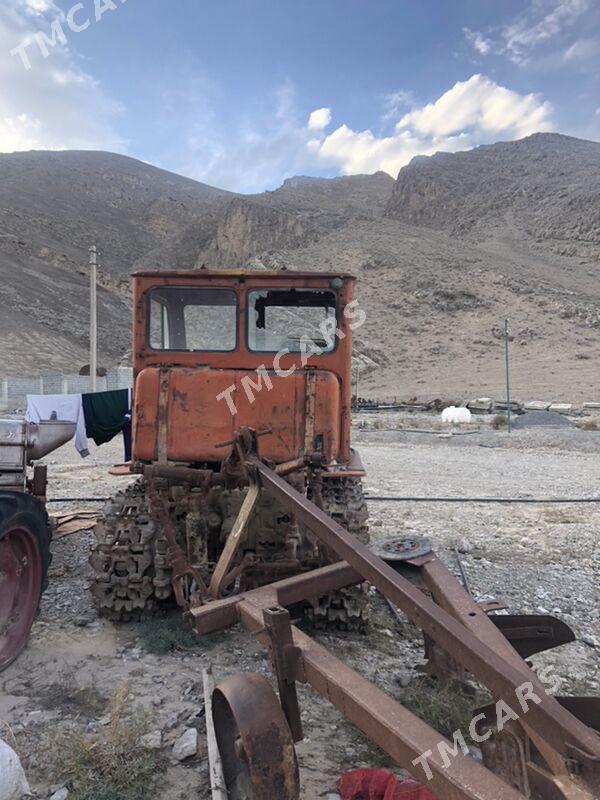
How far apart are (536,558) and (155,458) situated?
4.23m

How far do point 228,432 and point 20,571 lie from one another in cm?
166

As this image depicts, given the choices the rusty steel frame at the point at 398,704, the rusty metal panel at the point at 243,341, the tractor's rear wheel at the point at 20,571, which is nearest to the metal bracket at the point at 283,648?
the rusty steel frame at the point at 398,704

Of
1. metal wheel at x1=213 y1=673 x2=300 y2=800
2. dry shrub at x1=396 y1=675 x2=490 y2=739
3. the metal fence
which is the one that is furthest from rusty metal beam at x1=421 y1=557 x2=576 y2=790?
the metal fence

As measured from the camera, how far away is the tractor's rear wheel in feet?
13.0

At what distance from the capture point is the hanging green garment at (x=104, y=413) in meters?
12.5

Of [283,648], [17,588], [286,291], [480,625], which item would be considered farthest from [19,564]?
[480,625]

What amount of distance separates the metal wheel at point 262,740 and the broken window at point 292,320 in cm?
283

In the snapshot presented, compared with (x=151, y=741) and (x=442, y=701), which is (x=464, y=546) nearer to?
(x=442, y=701)

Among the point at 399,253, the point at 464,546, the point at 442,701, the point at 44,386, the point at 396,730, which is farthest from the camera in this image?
the point at 399,253

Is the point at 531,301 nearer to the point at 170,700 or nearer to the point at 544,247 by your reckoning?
the point at 544,247

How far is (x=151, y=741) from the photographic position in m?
3.28

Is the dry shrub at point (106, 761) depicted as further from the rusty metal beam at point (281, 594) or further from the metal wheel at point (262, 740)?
the rusty metal beam at point (281, 594)

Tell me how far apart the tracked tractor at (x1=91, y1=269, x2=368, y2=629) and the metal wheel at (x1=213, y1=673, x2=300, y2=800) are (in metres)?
1.35

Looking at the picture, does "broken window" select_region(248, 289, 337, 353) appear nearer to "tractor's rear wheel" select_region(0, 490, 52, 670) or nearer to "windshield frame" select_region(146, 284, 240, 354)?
"windshield frame" select_region(146, 284, 240, 354)
